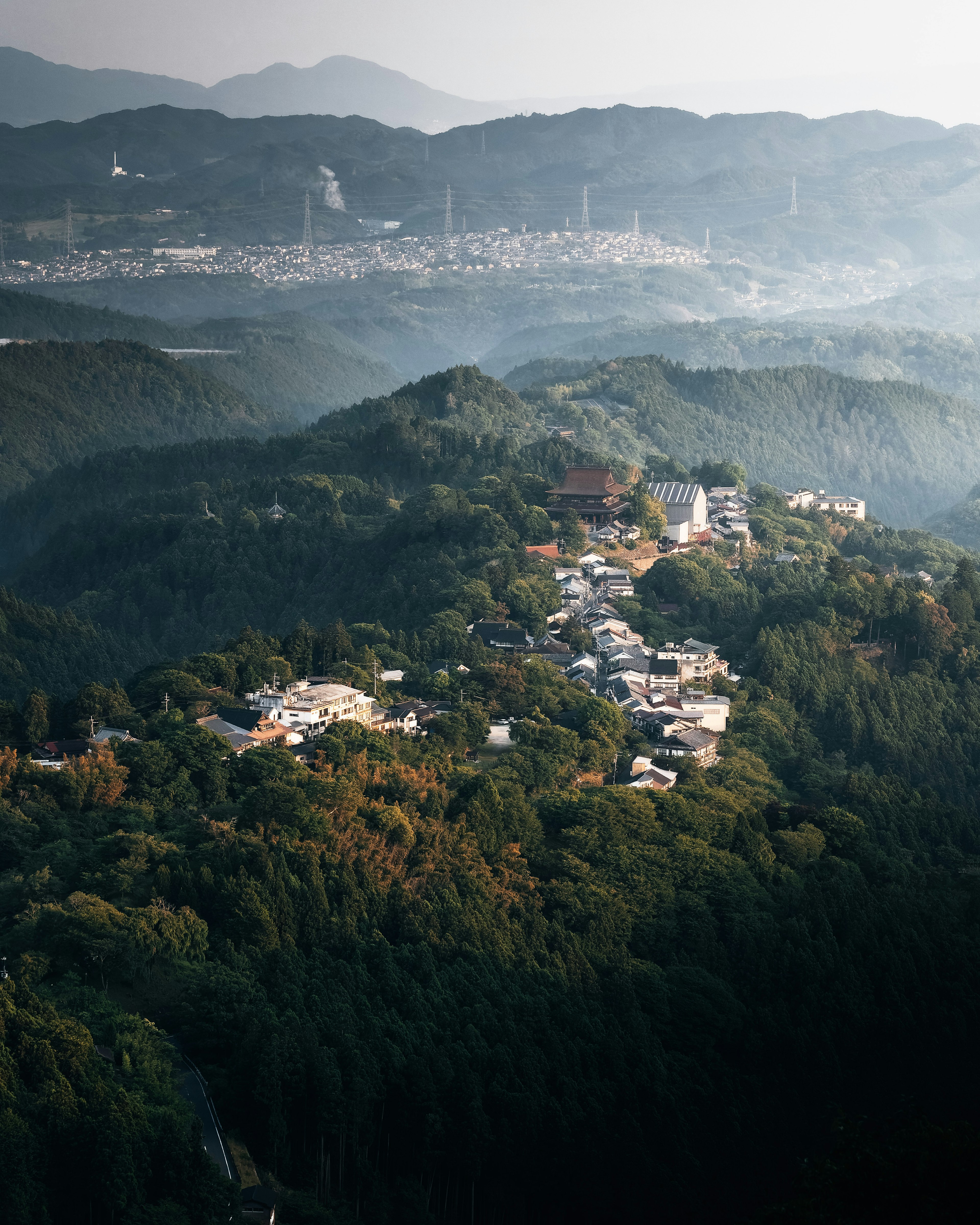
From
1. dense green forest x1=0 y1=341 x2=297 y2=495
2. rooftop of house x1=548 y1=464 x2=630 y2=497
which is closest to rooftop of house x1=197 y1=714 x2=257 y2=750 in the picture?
rooftop of house x1=548 y1=464 x2=630 y2=497

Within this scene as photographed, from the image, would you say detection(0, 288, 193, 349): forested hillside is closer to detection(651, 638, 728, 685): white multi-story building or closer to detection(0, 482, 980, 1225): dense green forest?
detection(651, 638, 728, 685): white multi-story building

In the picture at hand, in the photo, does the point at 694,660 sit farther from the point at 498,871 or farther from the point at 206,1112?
the point at 206,1112

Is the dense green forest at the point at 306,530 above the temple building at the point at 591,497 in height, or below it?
below

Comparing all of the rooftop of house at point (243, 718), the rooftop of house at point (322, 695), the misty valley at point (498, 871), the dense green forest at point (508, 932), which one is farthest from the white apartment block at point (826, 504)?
the rooftop of house at point (243, 718)

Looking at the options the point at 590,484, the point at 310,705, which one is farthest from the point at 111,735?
the point at 590,484

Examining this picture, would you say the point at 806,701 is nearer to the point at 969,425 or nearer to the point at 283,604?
the point at 283,604

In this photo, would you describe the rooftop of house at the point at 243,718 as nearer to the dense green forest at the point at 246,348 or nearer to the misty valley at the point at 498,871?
the misty valley at the point at 498,871
